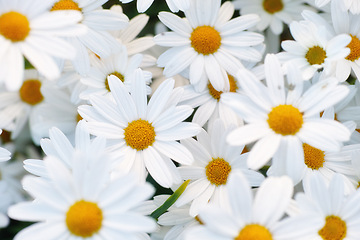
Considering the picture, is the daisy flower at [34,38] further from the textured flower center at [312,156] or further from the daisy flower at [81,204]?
the textured flower center at [312,156]

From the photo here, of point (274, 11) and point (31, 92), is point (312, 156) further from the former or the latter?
point (31, 92)

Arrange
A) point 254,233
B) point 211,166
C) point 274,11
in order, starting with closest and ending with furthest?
point 254,233 < point 211,166 < point 274,11

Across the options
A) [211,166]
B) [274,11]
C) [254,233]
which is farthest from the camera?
[274,11]

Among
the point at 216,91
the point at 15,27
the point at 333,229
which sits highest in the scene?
the point at 15,27

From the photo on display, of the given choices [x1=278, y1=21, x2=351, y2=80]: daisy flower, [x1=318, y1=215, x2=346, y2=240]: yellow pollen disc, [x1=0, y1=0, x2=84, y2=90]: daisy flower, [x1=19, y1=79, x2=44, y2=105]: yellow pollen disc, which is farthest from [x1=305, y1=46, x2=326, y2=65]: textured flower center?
[x1=19, y1=79, x2=44, y2=105]: yellow pollen disc

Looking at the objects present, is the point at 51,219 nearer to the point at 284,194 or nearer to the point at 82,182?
the point at 82,182

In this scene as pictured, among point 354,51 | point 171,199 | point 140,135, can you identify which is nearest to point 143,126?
point 140,135
